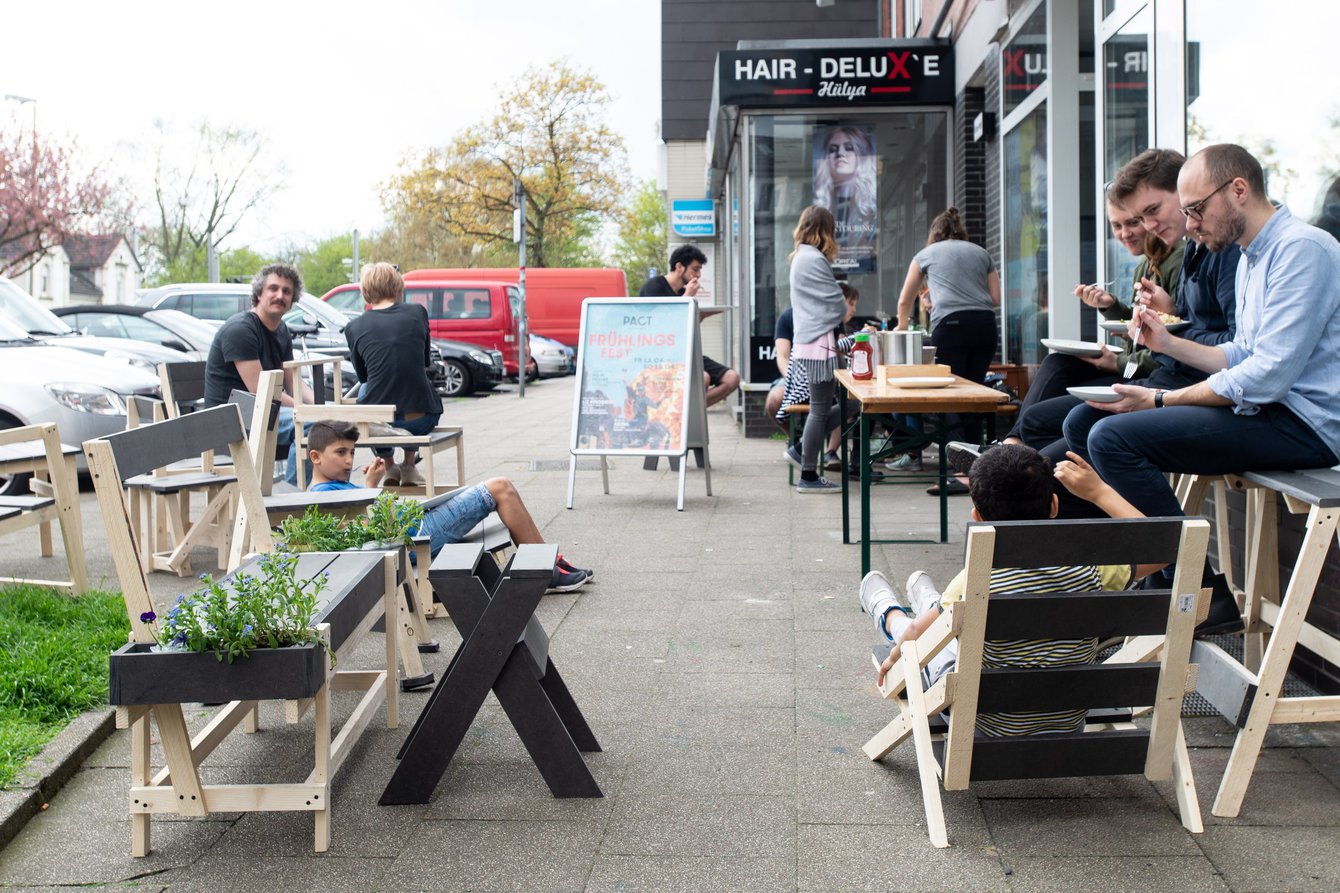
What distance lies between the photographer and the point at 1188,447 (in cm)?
412

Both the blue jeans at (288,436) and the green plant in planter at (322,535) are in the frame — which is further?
the blue jeans at (288,436)

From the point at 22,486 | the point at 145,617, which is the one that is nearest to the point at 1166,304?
the point at 145,617

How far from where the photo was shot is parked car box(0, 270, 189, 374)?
1192cm

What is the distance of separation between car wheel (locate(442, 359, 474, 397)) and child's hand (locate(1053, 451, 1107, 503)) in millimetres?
20200

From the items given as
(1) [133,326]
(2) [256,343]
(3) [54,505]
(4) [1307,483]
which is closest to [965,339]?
(2) [256,343]

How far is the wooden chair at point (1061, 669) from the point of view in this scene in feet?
10.4

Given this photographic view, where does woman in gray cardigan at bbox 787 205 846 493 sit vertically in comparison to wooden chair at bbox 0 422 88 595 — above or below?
above

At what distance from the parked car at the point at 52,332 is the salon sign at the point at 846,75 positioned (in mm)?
5845

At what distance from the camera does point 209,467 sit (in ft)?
23.9

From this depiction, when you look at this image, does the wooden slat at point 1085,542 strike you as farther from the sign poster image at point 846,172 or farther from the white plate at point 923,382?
the sign poster image at point 846,172

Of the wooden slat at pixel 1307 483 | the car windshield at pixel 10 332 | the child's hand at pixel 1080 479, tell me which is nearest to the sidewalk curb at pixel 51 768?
the child's hand at pixel 1080 479

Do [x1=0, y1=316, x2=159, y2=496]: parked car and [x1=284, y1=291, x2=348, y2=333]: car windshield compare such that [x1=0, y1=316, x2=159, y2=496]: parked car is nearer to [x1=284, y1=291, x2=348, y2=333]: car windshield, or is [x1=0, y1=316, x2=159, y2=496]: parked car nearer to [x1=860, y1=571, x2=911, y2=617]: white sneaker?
[x1=860, y1=571, x2=911, y2=617]: white sneaker

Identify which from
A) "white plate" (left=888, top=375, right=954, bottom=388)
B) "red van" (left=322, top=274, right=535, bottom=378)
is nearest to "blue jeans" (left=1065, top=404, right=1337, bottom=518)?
"white plate" (left=888, top=375, right=954, bottom=388)

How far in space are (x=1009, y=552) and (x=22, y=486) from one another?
847cm
